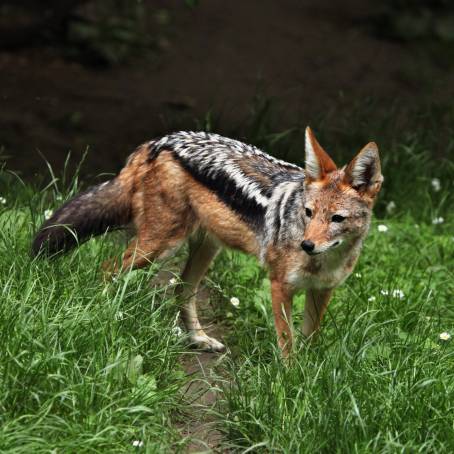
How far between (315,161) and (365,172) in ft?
0.91

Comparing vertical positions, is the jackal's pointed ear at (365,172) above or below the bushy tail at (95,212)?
above

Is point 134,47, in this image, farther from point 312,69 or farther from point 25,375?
point 25,375

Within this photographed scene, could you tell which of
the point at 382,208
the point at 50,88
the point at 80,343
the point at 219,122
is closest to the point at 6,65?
the point at 50,88

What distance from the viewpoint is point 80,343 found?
504 cm

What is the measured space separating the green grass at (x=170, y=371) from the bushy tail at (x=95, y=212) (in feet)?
0.37

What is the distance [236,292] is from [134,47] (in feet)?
18.2

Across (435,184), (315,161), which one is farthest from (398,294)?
(435,184)

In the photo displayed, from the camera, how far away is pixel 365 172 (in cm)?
554

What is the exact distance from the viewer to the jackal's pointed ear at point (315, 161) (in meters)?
5.57

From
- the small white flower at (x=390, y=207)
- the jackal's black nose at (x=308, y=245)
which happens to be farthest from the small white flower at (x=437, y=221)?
the jackal's black nose at (x=308, y=245)

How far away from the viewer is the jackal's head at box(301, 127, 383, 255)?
5445mm

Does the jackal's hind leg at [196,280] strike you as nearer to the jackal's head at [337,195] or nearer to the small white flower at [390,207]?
the jackal's head at [337,195]

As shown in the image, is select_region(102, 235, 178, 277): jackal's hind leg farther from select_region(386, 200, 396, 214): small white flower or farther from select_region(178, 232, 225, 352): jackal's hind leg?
select_region(386, 200, 396, 214): small white flower

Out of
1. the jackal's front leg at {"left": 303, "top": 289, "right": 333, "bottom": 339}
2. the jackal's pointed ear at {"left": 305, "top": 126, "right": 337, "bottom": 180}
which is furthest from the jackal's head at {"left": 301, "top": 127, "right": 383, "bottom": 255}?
the jackal's front leg at {"left": 303, "top": 289, "right": 333, "bottom": 339}
